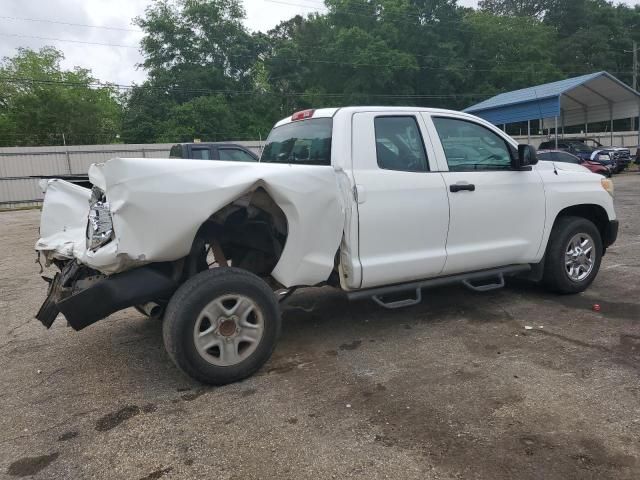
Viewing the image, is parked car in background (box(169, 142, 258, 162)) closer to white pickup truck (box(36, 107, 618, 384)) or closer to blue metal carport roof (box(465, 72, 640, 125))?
white pickup truck (box(36, 107, 618, 384))

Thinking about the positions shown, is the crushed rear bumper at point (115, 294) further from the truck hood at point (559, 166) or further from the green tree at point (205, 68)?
the green tree at point (205, 68)

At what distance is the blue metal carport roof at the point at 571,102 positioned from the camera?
23750mm

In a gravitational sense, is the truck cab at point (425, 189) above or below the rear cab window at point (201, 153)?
below

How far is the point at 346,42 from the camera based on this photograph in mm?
39656

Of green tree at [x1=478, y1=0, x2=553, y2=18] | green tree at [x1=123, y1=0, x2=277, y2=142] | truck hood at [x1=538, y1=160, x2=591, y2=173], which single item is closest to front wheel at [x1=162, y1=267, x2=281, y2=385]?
truck hood at [x1=538, y1=160, x2=591, y2=173]

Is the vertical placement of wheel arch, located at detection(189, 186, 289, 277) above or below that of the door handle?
below

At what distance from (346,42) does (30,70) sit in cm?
2564

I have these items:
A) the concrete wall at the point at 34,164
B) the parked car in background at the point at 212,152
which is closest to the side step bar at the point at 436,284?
the parked car in background at the point at 212,152

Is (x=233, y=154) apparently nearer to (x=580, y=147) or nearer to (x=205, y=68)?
(x=580, y=147)

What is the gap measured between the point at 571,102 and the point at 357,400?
30556 millimetres

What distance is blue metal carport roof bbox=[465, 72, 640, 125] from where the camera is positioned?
23750 millimetres

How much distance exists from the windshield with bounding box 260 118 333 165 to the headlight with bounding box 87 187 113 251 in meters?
1.67

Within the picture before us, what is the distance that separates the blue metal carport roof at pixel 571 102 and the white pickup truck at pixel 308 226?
20.4m

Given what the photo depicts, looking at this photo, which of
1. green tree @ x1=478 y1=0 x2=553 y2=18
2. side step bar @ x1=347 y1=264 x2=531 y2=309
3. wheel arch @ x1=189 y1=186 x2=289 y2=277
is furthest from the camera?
green tree @ x1=478 y1=0 x2=553 y2=18
